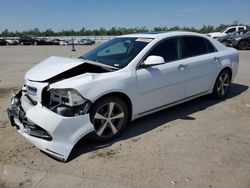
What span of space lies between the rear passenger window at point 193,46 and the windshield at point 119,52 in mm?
848

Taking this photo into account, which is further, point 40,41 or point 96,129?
point 40,41

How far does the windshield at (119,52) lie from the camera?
14.5 ft

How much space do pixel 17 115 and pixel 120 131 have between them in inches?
61.1

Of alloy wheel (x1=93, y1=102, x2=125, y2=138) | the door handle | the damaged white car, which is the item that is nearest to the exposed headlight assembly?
the damaged white car

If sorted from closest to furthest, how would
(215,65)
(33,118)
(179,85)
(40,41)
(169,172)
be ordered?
(169,172) < (33,118) < (179,85) < (215,65) < (40,41)

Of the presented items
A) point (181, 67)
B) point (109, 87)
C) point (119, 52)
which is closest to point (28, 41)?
point (119, 52)

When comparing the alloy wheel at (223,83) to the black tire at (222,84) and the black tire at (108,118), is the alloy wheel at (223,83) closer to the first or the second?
the black tire at (222,84)

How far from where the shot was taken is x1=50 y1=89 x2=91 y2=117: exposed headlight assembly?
3.58m

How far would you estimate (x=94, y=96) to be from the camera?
3.71m

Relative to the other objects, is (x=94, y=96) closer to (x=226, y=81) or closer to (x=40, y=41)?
(x=226, y=81)

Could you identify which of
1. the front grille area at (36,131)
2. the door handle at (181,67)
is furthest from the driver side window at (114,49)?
the front grille area at (36,131)

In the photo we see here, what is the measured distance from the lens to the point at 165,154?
3.70 m

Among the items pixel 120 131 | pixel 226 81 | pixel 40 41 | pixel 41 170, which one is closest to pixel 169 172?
pixel 120 131

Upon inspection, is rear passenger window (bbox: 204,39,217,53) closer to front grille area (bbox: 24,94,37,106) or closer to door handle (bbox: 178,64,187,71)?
door handle (bbox: 178,64,187,71)
